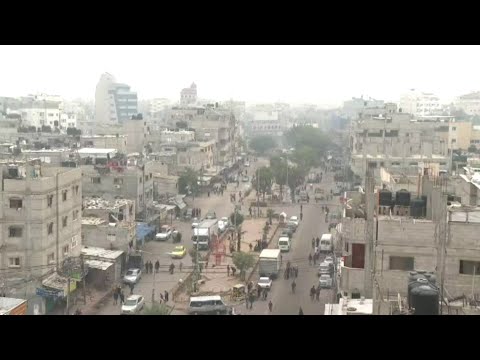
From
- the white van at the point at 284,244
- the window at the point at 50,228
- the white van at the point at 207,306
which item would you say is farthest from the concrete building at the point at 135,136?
the white van at the point at 207,306

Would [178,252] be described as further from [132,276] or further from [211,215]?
[211,215]

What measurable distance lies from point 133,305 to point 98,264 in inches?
48.5

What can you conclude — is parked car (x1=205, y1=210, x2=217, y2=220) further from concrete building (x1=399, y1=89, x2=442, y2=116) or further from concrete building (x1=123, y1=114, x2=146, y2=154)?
concrete building (x1=399, y1=89, x2=442, y2=116)

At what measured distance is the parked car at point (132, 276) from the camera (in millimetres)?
8095

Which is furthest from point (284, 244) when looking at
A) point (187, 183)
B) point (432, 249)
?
point (187, 183)

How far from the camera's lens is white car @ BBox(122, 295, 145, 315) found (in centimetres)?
686

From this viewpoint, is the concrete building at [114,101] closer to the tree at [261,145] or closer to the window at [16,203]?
the tree at [261,145]

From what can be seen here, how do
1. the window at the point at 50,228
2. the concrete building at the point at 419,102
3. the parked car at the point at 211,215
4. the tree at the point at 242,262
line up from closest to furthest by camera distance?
the window at the point at 50,228 < the tree at the point at 242,262 < the parked car at the point at 211,215 < the concrete building at the point at 419,102

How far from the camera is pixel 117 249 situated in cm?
882

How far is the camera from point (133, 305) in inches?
274

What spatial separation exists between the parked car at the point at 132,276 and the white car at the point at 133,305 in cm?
98

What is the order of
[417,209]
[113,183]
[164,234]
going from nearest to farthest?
[417,209] < [164,234] < [113,183]

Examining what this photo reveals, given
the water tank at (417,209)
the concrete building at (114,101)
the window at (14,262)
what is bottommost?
the window at (14,262)

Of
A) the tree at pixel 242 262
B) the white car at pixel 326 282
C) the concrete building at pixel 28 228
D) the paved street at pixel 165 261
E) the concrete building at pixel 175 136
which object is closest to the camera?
the concrete building at pixel 28 228
